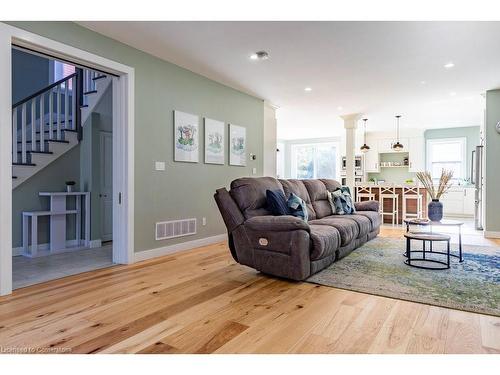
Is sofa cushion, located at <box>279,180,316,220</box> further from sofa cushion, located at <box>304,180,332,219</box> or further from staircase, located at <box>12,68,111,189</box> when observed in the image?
staircase, located at <box>12,68,111,189</box>

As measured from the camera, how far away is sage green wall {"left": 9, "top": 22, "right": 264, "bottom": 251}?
3.51 m

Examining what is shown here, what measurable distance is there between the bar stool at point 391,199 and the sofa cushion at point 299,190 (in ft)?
12.1

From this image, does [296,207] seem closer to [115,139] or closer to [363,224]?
[363,224]

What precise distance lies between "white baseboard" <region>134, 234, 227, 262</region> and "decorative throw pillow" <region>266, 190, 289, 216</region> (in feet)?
5.17

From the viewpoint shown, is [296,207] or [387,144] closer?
[296,207]

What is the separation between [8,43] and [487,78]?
606 cm

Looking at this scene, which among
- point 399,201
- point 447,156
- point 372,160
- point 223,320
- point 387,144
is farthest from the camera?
point 372,160

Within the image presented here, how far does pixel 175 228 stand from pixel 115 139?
140cm

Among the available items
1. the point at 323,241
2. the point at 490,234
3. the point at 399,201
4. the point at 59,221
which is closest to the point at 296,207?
the point at 323,241

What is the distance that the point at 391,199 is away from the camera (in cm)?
757

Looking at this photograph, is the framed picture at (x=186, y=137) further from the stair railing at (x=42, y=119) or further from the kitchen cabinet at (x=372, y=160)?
the kitchen cabinet at (x=372, y=160)

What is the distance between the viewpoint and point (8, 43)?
8.82 ft

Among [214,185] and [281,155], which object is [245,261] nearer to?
[214,185]
